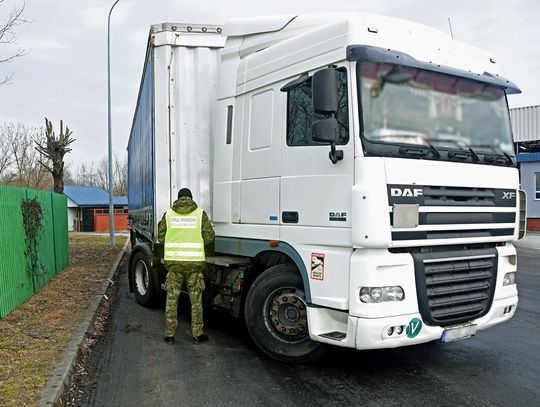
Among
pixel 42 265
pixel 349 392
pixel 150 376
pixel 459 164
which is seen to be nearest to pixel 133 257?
pixel 42 265

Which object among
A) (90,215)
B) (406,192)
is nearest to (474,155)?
(406,192)

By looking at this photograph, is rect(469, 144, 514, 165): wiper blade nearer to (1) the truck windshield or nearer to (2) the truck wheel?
(1) the truck windshield

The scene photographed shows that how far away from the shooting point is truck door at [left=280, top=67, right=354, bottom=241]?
4352 mm

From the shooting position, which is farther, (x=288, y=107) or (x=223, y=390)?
(x=288, y=107)

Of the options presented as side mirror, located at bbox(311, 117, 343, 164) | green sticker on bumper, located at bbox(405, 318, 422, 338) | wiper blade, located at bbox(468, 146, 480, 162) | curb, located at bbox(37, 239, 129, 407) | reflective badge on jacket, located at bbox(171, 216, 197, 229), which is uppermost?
side mirror, located at bbox(311, 117, 343, 164)

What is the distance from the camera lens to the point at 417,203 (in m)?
4.23

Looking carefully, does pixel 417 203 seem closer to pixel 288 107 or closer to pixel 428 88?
pixel 428 88

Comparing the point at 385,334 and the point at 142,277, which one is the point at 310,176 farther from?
the point at 142,277

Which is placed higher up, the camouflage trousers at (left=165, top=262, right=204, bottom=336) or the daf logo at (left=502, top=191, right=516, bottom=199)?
the daf logo at (left=502, top=191, right=516, bottom=199)

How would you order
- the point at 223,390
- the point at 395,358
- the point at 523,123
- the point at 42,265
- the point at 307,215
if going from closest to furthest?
the point at 223,390 < the point at 307,215 < the point at 395,358 < the point at 42,265 < the point at 523,123

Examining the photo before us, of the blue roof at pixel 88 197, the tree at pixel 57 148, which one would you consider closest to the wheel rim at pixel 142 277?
the tree at pixel 57 148

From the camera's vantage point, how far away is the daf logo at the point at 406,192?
413cm

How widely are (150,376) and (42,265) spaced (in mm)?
5667

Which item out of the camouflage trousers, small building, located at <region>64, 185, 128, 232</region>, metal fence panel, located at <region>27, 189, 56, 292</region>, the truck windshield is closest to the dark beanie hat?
the camouflage trousers
